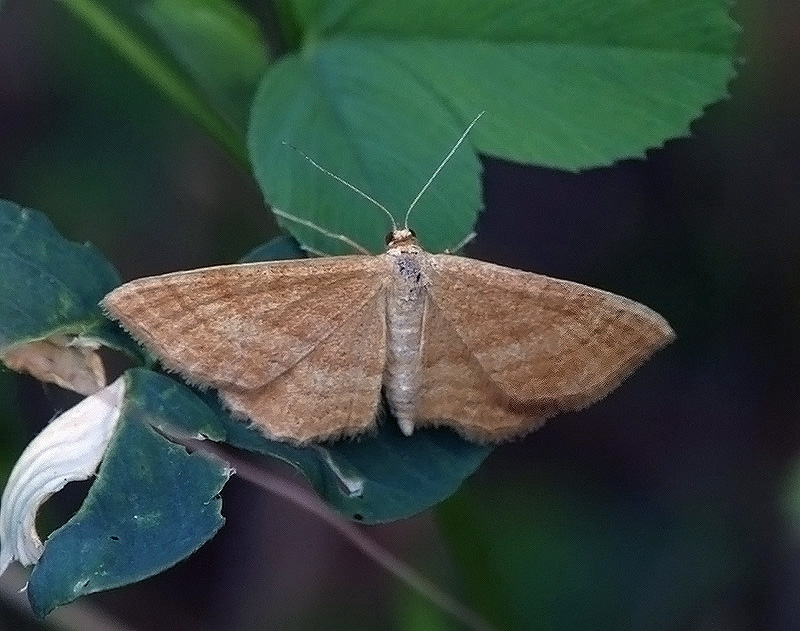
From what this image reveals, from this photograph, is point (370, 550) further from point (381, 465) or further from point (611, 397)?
point (611, 397)

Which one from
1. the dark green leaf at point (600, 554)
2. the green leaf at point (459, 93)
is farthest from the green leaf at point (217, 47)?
the dark green leaf at point (600, 554)

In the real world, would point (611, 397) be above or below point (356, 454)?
below

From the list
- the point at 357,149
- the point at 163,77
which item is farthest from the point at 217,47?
the point at 357,149

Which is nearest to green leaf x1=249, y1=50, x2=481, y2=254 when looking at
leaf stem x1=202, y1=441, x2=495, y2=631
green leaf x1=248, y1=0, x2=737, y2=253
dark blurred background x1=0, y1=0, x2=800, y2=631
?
green leaf x1=248, y1=0, x2=737, y2=253

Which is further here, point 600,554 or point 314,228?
point 600,554

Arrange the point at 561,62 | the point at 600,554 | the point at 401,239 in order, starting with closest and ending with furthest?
the point at 401,239, the point at 561,62, the point at 600,554

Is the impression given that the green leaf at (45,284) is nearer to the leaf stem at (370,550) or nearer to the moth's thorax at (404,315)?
the moth's thorax at (404,315)
